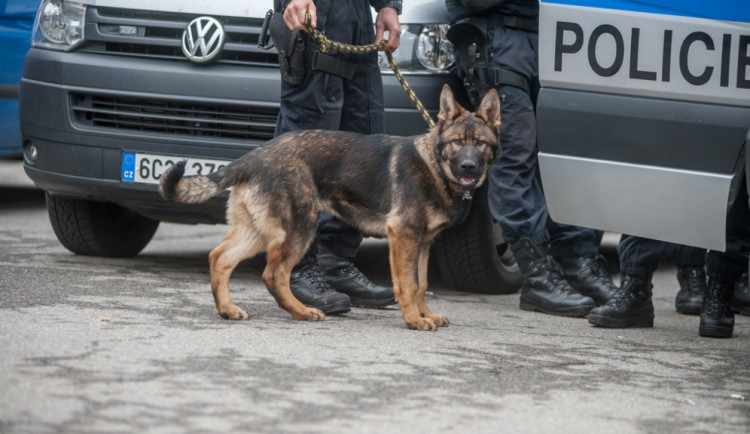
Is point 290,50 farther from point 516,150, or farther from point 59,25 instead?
point 59,25

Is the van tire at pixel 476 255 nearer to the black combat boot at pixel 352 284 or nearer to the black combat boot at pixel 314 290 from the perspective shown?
the black combat boot at pixel 352 284

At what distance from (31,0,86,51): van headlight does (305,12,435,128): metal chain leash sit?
61.9 inches

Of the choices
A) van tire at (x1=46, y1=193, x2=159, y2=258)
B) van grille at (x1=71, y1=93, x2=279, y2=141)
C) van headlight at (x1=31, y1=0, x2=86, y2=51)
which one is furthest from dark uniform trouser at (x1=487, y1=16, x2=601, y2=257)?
van tire at (x1=46, y1=193, x2=159, y2=258)

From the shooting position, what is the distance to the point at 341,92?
5387 millimetres

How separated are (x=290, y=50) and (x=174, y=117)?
3.13 ft

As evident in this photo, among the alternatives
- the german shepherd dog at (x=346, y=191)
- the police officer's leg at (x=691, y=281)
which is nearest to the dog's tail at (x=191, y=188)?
the german shepherd dog at (x=346, y=191)

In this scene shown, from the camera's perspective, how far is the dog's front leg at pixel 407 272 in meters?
4.95

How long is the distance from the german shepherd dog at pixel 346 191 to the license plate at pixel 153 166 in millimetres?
787

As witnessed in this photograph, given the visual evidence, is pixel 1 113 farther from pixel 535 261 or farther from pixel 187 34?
pixel 535 261

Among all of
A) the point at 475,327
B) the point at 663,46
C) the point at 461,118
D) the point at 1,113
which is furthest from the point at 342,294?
the point at 1,113

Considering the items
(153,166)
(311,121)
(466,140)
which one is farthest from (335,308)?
(153,166)

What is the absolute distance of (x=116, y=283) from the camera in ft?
18.9

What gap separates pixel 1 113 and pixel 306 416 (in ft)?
18.4

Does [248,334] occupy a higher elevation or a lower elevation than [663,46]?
lower
